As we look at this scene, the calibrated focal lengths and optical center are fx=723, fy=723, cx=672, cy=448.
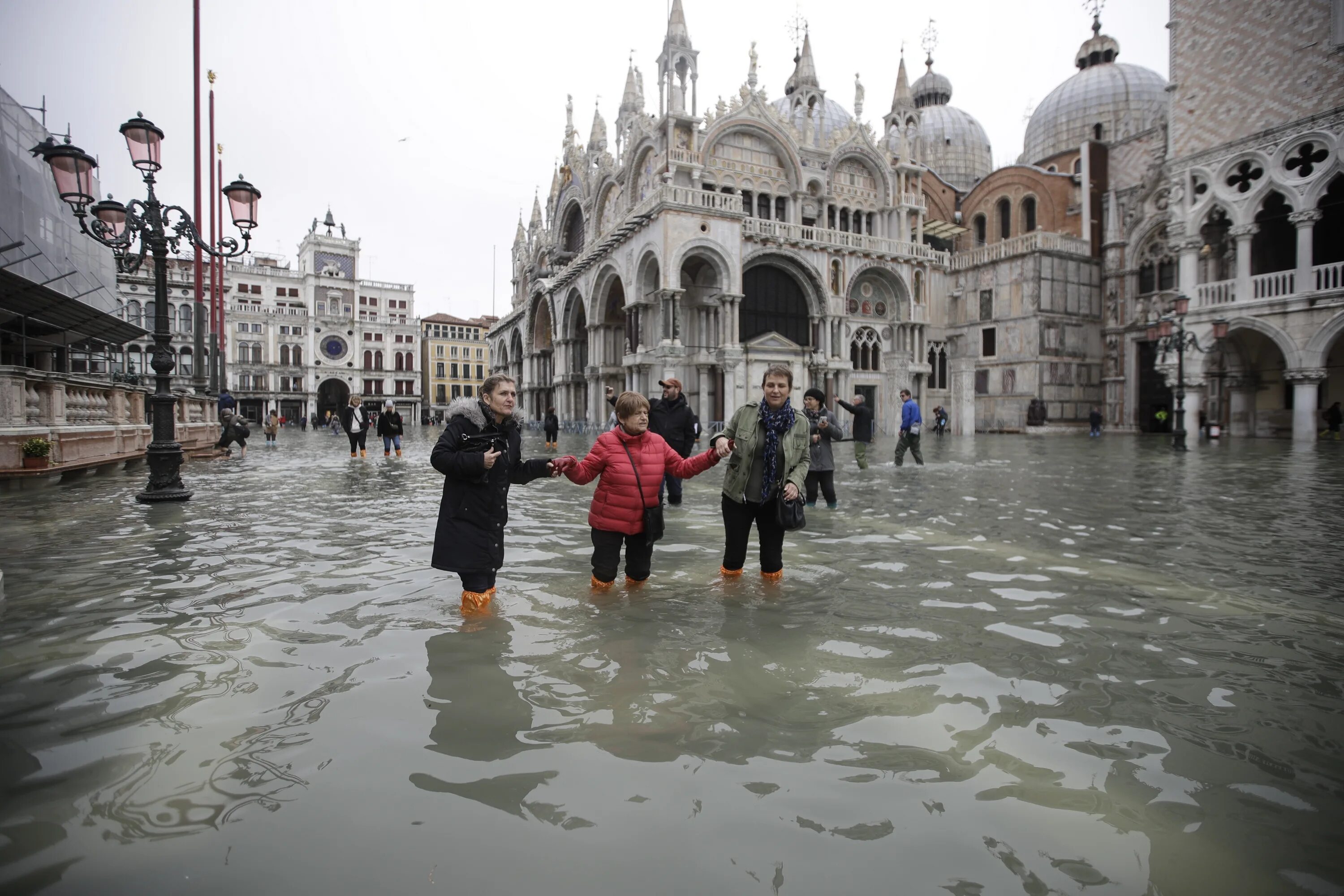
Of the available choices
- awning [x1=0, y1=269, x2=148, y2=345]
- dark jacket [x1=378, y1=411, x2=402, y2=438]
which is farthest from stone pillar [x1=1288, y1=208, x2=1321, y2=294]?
awning [x1=0, y1=269, x2=148, y2=345]

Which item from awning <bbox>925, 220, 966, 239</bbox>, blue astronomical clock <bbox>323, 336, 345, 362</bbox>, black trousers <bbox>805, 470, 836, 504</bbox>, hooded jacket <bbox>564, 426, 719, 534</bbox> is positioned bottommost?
black trousers <bbox>805, 470, 836, 504</bbox>

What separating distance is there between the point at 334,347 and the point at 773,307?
5345 cm

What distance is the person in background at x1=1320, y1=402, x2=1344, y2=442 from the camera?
76.5ft

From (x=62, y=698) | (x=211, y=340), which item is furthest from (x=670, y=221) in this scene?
(x=62, y=698)

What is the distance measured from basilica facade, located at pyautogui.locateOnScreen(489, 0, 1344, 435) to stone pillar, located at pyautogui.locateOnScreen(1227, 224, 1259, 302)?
0.07 metres

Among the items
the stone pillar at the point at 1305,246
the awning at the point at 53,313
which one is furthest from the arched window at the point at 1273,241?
the awning at the point at 53,313

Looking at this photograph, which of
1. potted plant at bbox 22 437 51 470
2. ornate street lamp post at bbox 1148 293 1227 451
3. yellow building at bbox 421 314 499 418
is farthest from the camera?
yellow building at bbox 421 314 499 418

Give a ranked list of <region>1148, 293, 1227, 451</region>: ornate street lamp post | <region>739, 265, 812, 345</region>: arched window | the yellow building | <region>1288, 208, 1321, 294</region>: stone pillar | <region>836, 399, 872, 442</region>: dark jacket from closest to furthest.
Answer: <region>836, 399, 872, 442</region>: dark jacket
<region>1148, 293, 1227, 451</region>: ornate street lamp post
<region>1288, 208, 1321, 294</region>: stone pillar
<region>739, 265, 812, 345</region>: arched window
the yellow building

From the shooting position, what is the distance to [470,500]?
170 inches

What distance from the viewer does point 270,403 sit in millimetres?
65938

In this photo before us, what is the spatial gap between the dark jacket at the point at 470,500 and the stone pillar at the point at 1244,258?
27.0 meters

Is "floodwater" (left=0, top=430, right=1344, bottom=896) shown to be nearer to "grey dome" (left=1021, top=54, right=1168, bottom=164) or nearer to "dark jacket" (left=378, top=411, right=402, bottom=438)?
"dark jacket" (left=378, top=411, right=402, bottom=438)

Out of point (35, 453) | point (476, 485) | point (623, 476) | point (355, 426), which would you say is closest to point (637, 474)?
point (623, 476)

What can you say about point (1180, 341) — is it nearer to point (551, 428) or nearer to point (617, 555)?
point (551, 428)
